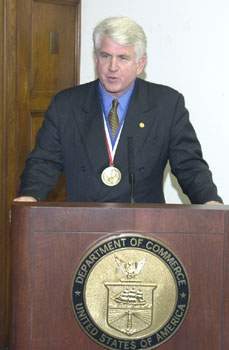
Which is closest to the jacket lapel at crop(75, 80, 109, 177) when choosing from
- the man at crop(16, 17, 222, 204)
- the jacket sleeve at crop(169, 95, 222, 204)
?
the man at crop(16, 17, 222, 204)

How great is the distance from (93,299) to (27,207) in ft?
1.00

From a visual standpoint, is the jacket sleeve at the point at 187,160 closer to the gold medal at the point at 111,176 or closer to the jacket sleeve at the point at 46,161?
the gold medal at the point at 111,176

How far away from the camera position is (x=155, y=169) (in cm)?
262

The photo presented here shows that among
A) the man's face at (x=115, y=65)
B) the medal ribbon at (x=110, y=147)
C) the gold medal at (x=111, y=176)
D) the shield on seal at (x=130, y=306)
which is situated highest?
the man's face at (x=115, y=65)

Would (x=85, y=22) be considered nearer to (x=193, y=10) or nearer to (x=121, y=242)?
(x=193, y=10)

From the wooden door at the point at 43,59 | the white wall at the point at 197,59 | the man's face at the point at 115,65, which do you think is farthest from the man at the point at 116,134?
the wooden door at the point at 43,59

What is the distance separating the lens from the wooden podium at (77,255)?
1704mm

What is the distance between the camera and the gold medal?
2.49 m

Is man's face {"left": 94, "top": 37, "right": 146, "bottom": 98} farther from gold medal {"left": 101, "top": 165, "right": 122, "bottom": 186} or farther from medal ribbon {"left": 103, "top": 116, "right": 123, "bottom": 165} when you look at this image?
gold medal {"left": 101, "top": 165, "right": 122, "bottom": 186}

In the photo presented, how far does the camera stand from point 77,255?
5.60 feet

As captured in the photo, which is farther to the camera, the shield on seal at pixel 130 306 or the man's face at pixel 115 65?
the man's face at pixel 115 65

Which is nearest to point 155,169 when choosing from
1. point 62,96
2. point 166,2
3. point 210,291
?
point 62,96

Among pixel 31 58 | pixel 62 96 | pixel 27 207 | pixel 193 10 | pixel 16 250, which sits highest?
pixel 193 10

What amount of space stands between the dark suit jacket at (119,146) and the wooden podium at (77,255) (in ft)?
2.43
